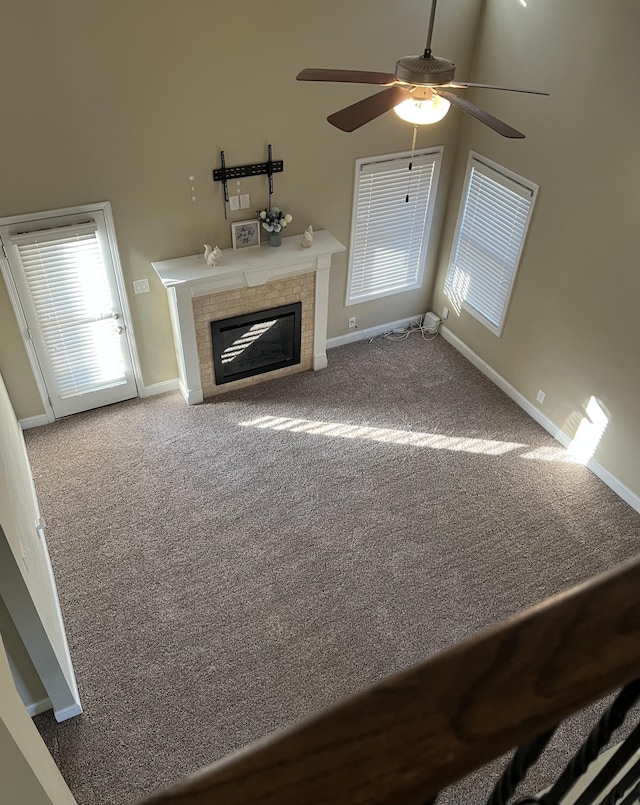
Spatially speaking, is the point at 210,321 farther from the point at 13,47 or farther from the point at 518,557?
the point at 518,557

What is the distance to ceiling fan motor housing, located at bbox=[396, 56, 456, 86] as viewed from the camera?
2.89 metres

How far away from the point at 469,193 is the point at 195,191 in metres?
2.80

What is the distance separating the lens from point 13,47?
13.8 ft

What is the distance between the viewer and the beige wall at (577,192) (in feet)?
15.3

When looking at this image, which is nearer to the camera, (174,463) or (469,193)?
(174,463)

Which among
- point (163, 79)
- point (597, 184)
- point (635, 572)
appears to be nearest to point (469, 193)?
point (597, 184)

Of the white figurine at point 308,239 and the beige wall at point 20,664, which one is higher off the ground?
the white figurine at point 308,239

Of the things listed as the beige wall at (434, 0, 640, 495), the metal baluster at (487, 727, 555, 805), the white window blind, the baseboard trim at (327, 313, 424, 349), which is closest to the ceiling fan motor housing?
the beige wall at (434, 0, 640, 495)

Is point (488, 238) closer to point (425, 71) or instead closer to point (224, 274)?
point (224, 274)

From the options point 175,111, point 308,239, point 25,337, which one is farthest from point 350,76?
point 25,337

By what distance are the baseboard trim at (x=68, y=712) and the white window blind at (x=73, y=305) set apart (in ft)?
9.62

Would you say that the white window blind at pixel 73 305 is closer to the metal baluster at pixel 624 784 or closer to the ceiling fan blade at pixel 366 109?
the ceiling fan blade at pixel 366 109

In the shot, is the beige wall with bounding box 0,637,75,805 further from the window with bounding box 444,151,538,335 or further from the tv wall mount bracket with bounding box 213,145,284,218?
the window with bounding box 444,151,538,335

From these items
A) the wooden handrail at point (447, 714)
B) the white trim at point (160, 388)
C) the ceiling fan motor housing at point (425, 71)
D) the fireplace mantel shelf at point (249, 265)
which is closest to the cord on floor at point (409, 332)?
the fireplace mantel shelf at point (249, 265)
